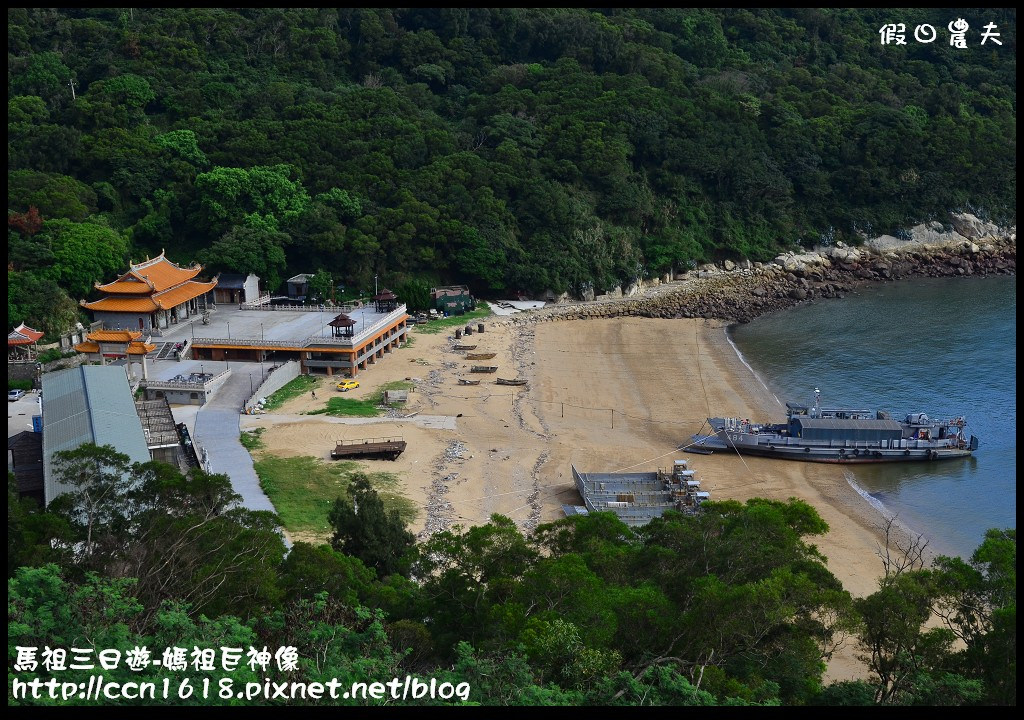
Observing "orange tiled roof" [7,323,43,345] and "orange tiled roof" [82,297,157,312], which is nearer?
"orange tiled roof" [7,323,43,345]

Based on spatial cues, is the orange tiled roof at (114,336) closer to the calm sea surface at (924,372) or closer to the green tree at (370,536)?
the green tree at (370,536)

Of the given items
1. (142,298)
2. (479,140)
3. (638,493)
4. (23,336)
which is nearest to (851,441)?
(638,493)

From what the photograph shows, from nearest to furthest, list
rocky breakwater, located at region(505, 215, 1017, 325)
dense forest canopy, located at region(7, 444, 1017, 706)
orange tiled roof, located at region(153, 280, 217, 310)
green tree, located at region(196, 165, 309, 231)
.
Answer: dense forest canopy, located at region(7, 444, 1017, 706)
orange tiled roof, located at region(153, 280, 217, 310)
green tree, located at region(196, 165, 309, 231)
rocky breakwater, located at region(505, 215, 1017, 325)

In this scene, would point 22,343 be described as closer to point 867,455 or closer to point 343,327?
point 343,327

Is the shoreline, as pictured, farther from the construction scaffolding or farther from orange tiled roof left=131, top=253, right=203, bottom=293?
orange tiled roof left=131, top=253, right=203, bottom=293

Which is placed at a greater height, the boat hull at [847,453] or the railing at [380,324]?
the railing at [380,324]

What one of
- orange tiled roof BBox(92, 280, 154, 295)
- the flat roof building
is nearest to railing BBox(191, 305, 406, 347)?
orange tiled roof BBox(92, 280, 154, 295)

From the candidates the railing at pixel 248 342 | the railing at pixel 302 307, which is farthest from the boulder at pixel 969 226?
the railing at pixel 248 342

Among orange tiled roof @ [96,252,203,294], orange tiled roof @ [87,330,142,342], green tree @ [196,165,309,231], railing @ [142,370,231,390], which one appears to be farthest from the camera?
green tree @ [196,165,309,231]
